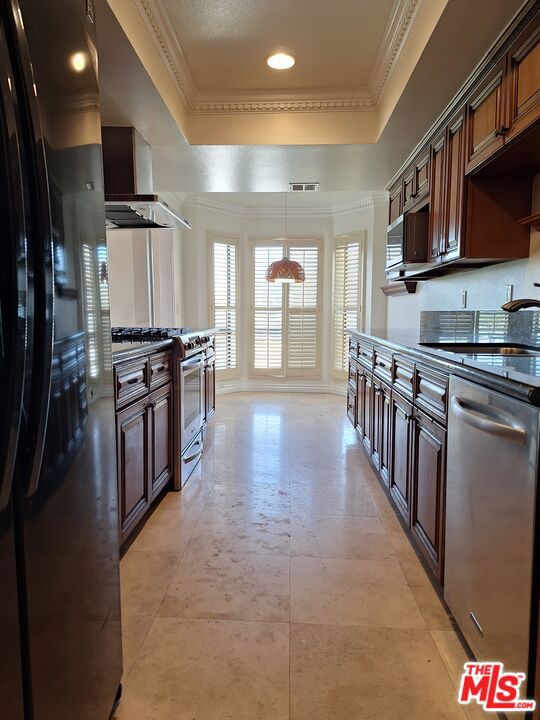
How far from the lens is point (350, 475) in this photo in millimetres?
3154

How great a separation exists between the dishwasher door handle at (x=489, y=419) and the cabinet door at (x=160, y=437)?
5.10 feet

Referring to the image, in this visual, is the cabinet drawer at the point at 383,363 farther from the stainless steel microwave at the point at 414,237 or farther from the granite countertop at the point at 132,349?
the granite countertop at the point at 132,349

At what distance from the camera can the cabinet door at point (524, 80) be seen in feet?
5.56

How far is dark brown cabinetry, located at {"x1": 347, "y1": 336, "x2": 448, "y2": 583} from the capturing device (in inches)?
67.6

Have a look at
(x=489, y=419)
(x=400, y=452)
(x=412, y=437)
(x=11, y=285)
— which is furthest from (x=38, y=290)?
(x=400, y=452)

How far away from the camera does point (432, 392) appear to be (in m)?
1.81

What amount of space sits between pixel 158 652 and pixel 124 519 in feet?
2.10

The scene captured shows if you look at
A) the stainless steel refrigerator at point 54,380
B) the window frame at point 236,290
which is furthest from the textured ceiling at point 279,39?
the window frame at point 236,290

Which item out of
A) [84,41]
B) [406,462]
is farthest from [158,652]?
[84,41]

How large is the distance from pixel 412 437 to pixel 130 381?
53.3 inches

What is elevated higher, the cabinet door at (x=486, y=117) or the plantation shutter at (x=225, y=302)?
the cabinet door at (x=486, y=117)

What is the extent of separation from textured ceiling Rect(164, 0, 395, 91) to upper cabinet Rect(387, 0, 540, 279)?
0.64 metres

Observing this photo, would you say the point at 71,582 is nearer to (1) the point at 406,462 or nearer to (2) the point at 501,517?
(2) the point at 501,517

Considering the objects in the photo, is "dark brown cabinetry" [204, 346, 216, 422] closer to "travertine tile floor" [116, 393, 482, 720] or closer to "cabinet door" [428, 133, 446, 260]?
"travertine tile floor" [116, 393, 482, 720]
